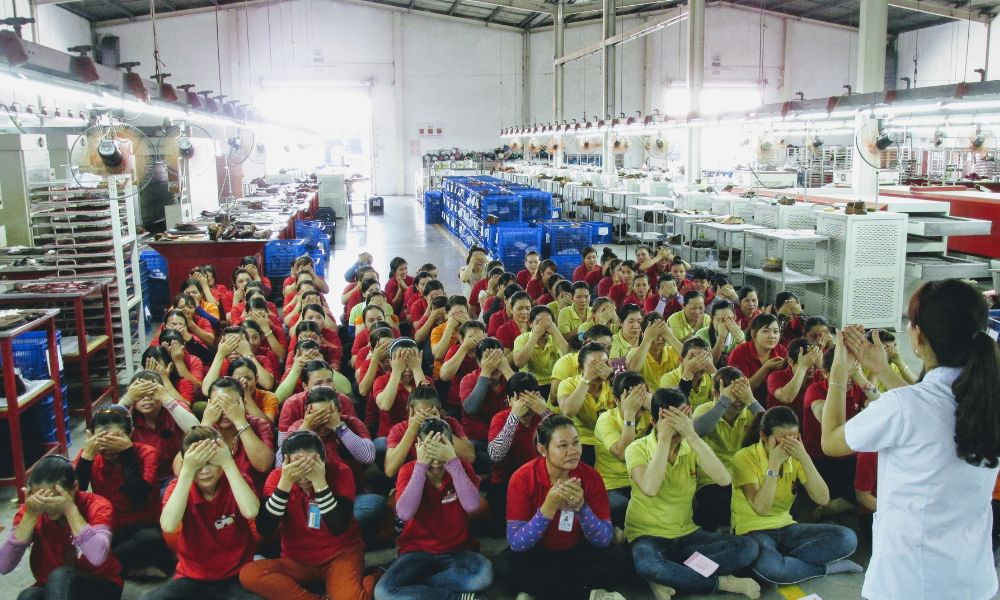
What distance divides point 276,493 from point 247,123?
1050 centimetres

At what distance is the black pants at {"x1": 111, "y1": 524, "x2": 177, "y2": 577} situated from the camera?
13.4 ft

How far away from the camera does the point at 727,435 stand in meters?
4.57

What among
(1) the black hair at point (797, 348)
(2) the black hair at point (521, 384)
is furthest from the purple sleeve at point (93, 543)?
(1) the black hair at point (797, 348)

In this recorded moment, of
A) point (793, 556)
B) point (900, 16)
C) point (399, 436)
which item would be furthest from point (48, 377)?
point (900, 16)

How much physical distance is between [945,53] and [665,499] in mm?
26089

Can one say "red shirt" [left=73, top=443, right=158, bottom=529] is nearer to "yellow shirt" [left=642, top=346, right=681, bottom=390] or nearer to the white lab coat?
"yellow shirt" [left=642, top=346, right=681, bottom=390]

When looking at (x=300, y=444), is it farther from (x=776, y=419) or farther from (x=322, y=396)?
(x=776, y=419)

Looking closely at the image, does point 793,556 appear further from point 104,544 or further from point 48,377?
point 48,377

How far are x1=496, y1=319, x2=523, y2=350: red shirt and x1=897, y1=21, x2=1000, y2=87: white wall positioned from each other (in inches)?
843

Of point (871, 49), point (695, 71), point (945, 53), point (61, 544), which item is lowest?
point (61, 544)

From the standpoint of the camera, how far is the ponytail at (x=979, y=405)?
2.20 m

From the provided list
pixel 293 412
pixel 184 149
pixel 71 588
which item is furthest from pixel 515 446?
pixel 184 149

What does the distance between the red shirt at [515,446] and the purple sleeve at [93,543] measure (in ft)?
6.58

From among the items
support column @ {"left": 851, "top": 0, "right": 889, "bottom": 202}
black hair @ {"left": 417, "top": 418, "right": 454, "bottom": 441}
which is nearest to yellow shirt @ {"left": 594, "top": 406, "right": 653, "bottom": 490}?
black hair @ {"left": 417, "top": 418, "right": 454, "bottom": 441}
